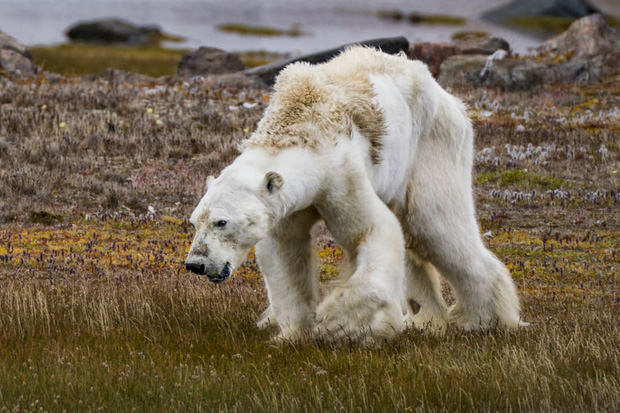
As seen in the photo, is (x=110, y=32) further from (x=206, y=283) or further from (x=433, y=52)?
(x=206, y=283)

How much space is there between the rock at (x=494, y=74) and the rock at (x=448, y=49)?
1.20m

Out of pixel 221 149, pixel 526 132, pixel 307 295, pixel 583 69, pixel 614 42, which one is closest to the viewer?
pixel 307 295

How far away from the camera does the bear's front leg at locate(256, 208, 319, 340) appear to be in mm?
6652

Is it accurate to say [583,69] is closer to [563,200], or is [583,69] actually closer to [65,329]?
[563,200]

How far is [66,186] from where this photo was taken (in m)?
15.2

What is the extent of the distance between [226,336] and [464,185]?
220 centimetres

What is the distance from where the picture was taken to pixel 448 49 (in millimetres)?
30297

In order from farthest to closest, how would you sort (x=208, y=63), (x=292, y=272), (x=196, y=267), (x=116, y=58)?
(x=116, y=58)
(x=208, y=63)
(x=292, y=272)
(x=196, y=267)

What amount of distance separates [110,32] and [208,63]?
5893 cm

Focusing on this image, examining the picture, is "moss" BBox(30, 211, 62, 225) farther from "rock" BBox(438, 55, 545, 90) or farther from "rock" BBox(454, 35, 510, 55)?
"rock" BBox(454, 35, 510, 55)

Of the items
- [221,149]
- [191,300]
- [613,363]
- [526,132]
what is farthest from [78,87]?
[613,363]

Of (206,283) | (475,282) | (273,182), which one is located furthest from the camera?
(206,283)

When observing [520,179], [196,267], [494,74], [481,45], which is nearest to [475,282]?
[196,267]

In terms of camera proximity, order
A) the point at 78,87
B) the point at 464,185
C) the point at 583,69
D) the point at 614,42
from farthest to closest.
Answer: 1. the point at 614,42
2. the point at 583,69
3. the point at 78,87
4. the point at 464,185
